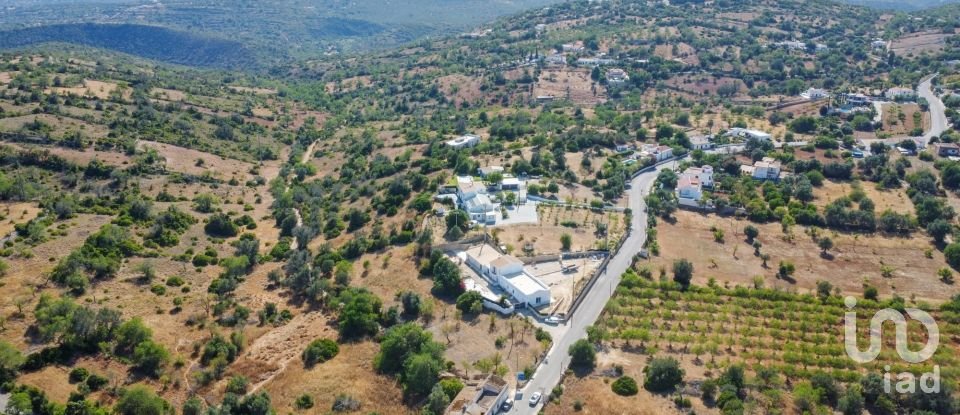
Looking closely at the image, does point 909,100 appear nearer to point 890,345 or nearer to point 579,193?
point 579,193

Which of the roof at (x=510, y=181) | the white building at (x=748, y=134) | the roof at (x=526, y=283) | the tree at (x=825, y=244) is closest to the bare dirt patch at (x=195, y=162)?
the roof at (x=510, y=181)

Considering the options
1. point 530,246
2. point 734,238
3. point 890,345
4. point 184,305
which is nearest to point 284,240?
point 184,305

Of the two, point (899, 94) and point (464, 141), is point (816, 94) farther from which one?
point (464, 141)

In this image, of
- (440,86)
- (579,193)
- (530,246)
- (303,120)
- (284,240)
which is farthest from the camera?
(440,86)

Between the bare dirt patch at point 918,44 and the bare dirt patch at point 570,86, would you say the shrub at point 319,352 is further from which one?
the bare dirt patch at point 918,44

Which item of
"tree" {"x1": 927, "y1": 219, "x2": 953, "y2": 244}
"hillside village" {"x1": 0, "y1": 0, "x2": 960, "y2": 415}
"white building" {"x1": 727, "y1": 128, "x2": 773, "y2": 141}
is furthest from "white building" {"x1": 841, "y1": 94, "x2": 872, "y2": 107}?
"tree" {"x1": 927, "y1": 219, "x2": 953, "y2": 244}
